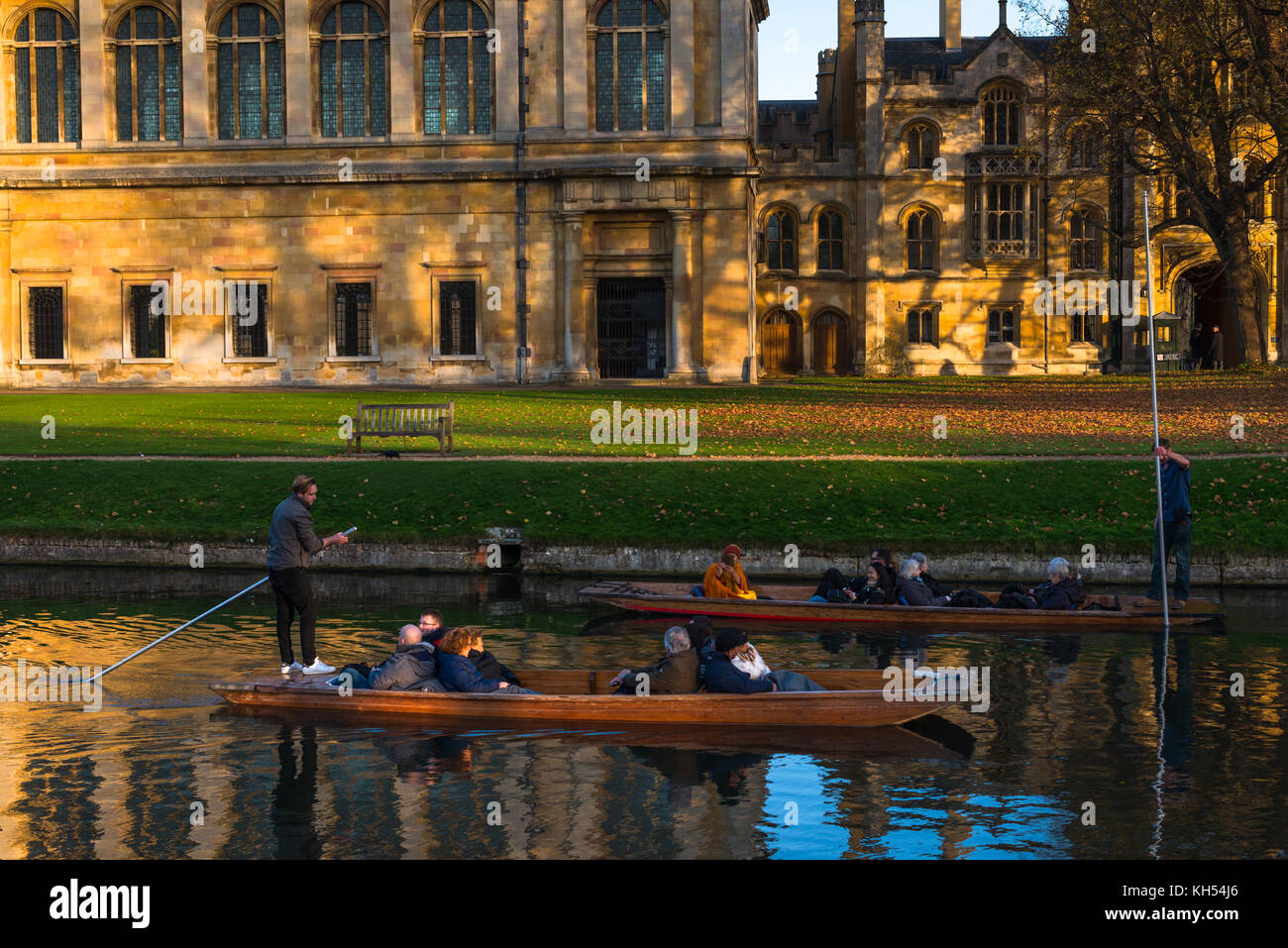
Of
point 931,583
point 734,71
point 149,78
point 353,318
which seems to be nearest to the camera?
point 931,583

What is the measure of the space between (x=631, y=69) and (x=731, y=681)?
38.5 meters

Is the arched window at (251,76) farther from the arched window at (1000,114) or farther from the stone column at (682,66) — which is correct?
the arched window at (1000,114)

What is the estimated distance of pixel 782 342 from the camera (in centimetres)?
6656

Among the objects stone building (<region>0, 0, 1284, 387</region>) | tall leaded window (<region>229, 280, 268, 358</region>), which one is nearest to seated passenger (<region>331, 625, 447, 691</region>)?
stone building (<region>0, 0, 1284, 387</region>)

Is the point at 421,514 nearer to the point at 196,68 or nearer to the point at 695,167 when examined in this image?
the point at 695,167

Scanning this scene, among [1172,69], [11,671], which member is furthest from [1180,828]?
[1172,69]

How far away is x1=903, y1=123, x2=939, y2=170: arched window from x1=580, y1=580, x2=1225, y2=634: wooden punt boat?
163 feet

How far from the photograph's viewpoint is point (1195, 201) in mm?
44531

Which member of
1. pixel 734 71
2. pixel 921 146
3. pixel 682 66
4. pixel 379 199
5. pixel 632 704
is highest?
pixel 921 146

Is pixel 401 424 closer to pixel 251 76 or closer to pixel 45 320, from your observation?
pixel 251 76

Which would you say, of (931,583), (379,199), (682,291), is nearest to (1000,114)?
(682,291)

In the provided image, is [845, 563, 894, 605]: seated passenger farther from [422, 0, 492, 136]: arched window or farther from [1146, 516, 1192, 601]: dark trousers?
[422, 0, 492, 136]: arched window

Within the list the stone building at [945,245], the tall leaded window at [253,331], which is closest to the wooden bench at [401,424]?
the tall leaded window at [253,331]
